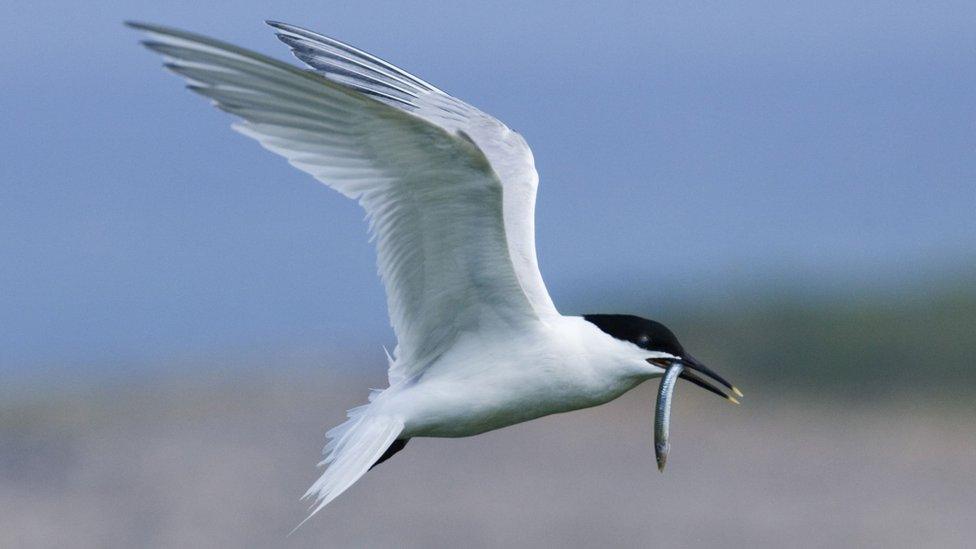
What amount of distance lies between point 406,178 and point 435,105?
56.2 inches

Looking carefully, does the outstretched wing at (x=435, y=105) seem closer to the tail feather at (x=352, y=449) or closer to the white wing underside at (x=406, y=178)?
the white wing underside at (x=406, y=178)

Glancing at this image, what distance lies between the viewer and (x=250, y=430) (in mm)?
23922

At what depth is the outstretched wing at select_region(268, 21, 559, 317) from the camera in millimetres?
6746

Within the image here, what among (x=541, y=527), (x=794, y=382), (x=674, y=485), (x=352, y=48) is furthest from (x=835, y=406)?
(x=352, y=48)

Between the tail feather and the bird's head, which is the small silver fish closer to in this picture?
the bird's head

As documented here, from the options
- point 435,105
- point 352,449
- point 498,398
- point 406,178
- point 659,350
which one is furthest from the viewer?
point 435,105

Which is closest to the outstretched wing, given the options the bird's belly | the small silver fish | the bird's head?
the bird's head

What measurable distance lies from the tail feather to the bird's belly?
0.38ft

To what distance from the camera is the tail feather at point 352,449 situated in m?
6.01

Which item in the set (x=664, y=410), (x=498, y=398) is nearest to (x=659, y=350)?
(x=664, y=410)

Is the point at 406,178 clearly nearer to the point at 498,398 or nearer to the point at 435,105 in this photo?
the point at 498,398

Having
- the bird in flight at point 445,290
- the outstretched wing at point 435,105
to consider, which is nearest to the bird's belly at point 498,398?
the bird in flight at point 445,290

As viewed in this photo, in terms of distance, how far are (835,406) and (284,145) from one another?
2157 centimetres

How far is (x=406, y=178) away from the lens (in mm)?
5797
